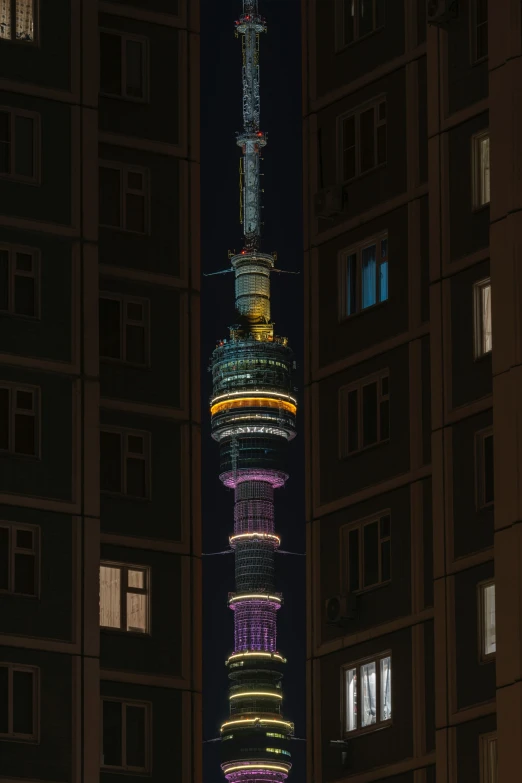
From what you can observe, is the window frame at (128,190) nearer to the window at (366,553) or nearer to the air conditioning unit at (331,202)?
the air conditioning unit at (331,202)

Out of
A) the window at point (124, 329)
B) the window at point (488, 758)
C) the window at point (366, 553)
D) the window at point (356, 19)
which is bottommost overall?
the window at point (488, 758)

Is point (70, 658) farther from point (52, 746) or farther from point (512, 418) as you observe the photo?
point (512, 418)

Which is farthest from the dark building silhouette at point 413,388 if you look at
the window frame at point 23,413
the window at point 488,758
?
the window frame at point 23,413

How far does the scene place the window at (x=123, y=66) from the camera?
65.1 m

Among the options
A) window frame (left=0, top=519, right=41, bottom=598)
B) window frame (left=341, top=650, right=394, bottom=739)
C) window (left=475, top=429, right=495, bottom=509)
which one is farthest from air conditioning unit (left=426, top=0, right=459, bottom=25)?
window frame (left=0, top=519, right=41, bottom=598)

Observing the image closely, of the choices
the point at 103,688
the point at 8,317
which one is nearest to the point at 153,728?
the point at 103,688

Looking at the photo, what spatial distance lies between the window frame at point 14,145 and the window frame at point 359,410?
27.8ft

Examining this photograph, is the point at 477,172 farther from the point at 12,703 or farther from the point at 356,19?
the point at 12,703

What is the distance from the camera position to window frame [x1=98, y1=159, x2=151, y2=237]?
64125mm

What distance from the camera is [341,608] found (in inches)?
2406

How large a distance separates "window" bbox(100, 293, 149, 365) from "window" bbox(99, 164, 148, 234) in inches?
71.4

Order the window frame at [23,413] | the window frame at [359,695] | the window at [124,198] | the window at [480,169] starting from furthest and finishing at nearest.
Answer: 1. the window at [124,198]
2. the window frame at [359,695]
3. the window frame at [23,413]
4. the window at [480,169]

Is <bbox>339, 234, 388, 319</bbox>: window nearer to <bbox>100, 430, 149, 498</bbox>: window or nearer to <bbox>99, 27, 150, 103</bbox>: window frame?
<bbox>100, 430, 149, 498</bbox>: window

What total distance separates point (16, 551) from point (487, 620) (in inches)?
396
